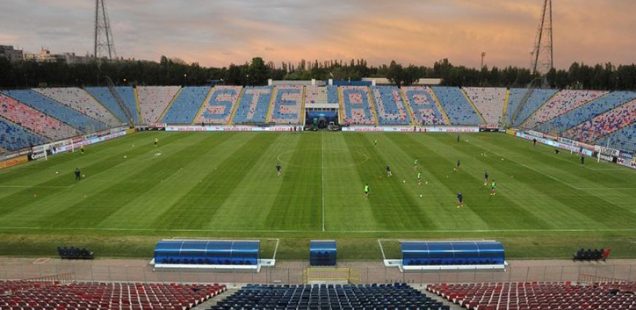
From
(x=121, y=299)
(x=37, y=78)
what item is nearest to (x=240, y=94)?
(x=37, y=78)

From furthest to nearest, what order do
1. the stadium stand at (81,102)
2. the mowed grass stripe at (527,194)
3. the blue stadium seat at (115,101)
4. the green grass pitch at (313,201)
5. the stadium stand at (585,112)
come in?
1. the blue stadium seat at (115,101)
2. the stadium stand at (81,102)
3. the stadium stand at (585,112)
4. the mowed grass stripe at (527,194)
5. the green grass pitch at (313,201)

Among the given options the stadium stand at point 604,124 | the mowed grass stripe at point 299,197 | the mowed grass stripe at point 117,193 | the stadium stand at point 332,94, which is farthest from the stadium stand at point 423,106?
the mowed grass stripe at point 117,193

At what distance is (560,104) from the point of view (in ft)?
256

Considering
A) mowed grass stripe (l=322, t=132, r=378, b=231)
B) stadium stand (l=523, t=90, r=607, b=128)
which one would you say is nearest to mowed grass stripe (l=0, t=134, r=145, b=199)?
mowed grass stripe (l=322, t=132, r=378, b=231)

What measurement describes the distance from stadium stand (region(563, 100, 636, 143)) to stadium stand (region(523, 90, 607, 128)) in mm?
8981

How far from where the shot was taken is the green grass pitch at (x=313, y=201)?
2655 cm

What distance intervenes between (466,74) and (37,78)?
104 m

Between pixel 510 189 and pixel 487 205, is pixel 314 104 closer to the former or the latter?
pixel 510 189

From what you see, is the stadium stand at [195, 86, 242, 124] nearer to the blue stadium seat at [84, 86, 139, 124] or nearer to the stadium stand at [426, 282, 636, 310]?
the blue stadium seat at [84, 86, 139, 124]

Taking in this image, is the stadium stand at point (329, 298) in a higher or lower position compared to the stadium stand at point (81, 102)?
lower

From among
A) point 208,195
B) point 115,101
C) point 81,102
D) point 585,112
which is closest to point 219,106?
point 115,101

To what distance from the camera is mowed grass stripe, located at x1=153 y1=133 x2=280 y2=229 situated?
29.2 metres

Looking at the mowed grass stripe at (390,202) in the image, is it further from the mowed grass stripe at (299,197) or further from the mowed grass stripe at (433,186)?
the mowed grass stripe at (299,197)

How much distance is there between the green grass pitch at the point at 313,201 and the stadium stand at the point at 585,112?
1848 centimetres
